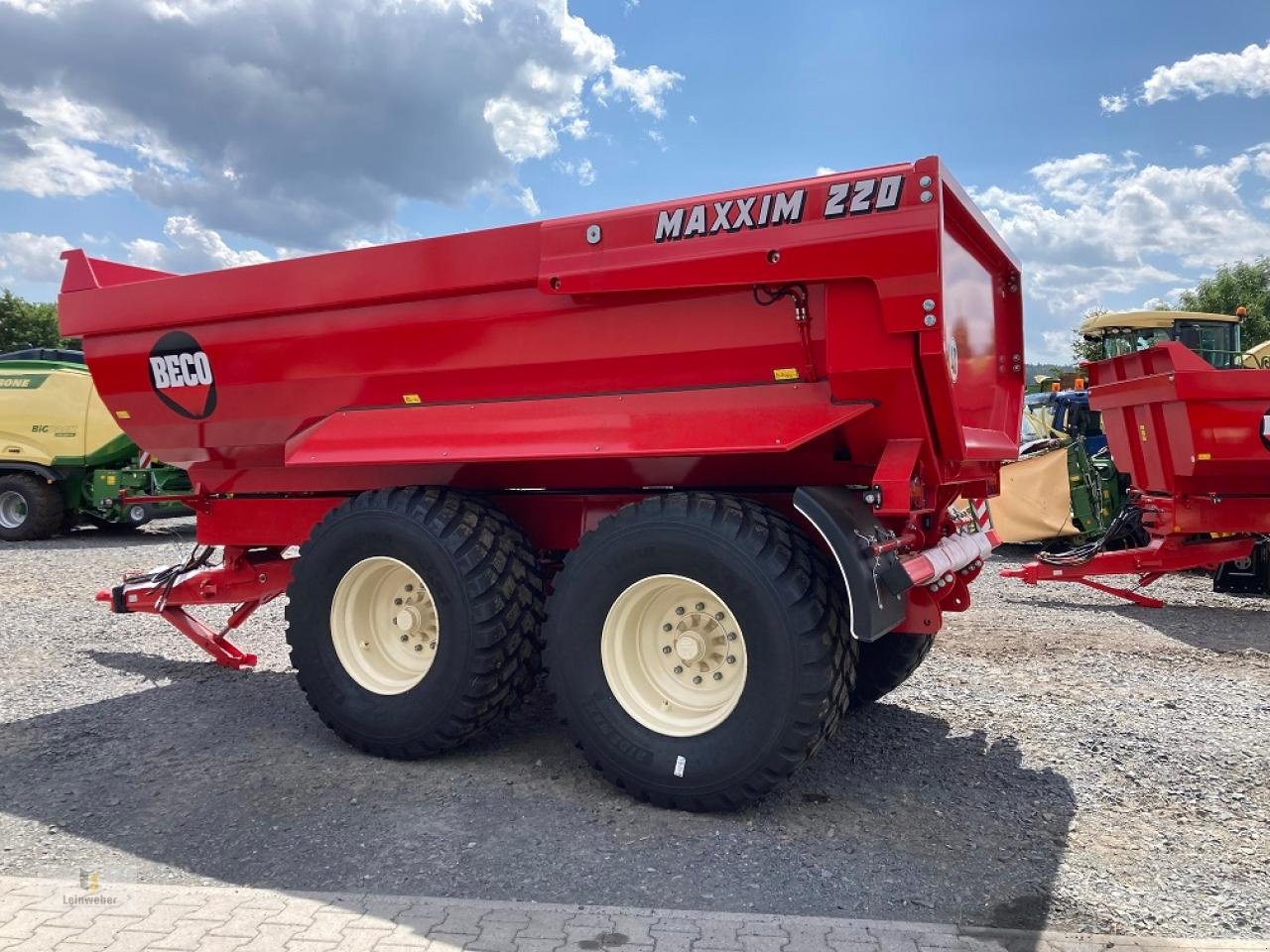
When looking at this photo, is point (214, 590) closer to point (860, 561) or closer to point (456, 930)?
point (456, 930)

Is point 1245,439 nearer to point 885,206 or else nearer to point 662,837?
point 885,206

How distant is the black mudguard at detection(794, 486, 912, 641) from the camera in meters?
3.21

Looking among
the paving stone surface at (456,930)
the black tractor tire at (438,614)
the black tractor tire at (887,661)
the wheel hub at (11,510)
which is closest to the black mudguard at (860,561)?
the paving stone surface at (456,930)

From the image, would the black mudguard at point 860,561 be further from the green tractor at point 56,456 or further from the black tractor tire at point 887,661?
the green tractor at point 56,456

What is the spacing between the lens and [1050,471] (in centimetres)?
985

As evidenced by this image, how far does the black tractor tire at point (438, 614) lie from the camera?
3912mm

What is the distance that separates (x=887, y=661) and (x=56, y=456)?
1247cm

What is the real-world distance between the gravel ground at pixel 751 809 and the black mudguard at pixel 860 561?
0.78m

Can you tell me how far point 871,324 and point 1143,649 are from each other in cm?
409

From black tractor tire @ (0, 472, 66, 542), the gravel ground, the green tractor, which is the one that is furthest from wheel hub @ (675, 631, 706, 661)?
black tractor tire @ (0, 472, 66, 542)

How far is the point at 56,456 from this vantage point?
42.5ft

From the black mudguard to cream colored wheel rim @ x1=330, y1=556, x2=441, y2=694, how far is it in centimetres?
185

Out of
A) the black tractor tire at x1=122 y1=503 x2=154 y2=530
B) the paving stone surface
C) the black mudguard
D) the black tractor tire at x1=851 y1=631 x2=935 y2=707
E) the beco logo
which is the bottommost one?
the paving stone surface

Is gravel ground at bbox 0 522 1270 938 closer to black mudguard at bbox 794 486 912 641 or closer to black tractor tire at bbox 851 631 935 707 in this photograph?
black tractor tire at bbox 851 631 935 707
